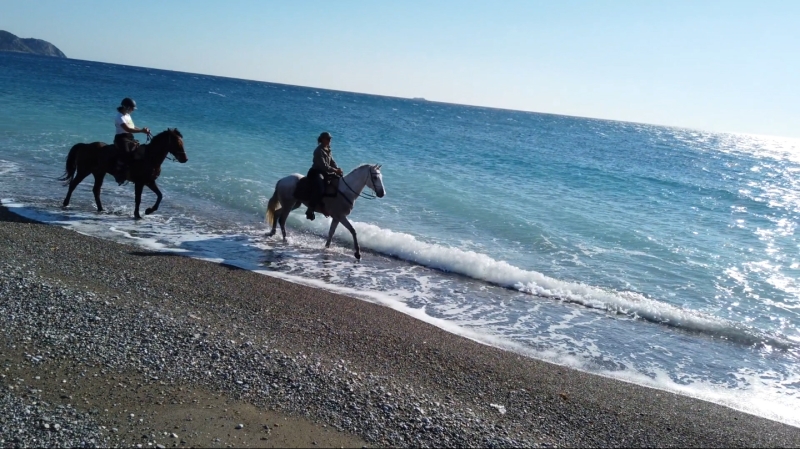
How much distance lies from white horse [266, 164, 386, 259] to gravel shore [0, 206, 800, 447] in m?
4.03

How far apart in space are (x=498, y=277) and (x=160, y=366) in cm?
771

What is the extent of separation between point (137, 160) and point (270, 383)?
9375mm

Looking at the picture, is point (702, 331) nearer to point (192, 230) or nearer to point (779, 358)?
point (779, 358)

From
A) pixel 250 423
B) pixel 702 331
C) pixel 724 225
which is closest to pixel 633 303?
pixel 702 331

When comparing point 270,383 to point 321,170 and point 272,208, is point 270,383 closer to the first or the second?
point 321,170

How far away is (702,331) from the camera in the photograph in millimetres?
10312

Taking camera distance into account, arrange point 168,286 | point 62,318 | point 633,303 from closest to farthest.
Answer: point 62,318 < point 168,286 < point 633,303

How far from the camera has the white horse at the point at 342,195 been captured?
485 inches

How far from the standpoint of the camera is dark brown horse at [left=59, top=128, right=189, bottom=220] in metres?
12.9

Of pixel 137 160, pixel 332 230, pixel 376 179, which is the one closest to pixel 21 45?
pixel 137 160

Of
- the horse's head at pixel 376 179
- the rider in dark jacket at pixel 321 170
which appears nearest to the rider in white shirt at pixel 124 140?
the rider in dark jacket at pixel 321 170

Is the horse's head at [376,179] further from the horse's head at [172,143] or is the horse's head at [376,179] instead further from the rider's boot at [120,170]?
the rider's boot at [120,170]

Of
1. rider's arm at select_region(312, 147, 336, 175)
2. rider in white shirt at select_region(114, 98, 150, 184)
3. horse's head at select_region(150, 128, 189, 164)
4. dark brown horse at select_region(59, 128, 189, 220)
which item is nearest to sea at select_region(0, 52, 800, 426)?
dark brown horse at select_region(59, 128, 189, 220)

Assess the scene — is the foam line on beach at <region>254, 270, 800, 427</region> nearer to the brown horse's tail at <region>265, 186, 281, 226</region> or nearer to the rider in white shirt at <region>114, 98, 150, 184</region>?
the brown horse's tail at <region>265, 186, 281, 226</region>
